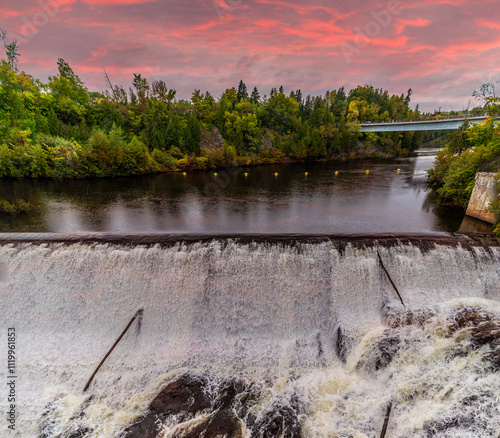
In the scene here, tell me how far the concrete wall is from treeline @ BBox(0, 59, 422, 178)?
2801 centimetres

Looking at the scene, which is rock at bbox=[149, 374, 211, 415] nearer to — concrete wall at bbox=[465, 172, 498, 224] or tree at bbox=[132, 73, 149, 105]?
concrete wall at bbox=[465, 172, 498, 224]

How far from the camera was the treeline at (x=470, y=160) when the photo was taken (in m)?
13.1

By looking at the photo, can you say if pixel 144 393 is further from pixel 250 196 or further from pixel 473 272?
pixel 250 196

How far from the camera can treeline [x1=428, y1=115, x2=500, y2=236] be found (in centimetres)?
1312

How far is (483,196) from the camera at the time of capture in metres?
13.3

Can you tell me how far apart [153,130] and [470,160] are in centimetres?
3605

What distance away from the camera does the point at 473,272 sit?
859cm

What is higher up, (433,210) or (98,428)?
(433,210)

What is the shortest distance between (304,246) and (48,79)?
55.5 meters

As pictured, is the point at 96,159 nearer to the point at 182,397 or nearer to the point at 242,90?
the point at 182,397

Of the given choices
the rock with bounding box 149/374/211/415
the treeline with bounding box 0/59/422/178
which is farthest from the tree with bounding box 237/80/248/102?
the rock with bounding box 149/374/211/415

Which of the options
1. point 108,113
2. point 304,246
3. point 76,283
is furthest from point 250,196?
point 108,113

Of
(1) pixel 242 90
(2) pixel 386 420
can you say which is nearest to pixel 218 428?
(2) pixel 386 420

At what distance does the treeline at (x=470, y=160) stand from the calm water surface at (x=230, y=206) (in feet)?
4.62
